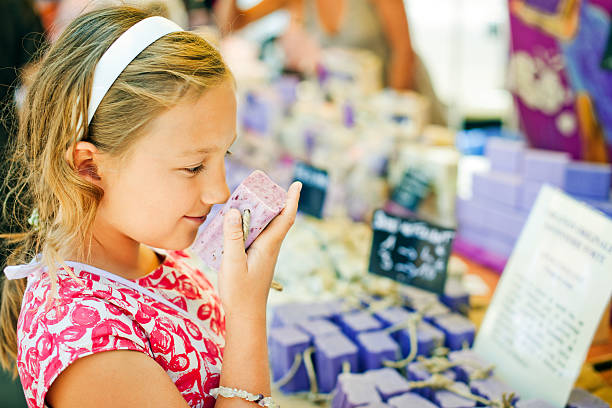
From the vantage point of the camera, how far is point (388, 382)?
1.34 meters

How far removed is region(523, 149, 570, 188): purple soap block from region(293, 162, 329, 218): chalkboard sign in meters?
0.78

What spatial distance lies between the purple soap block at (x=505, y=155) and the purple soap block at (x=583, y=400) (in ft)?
3.66

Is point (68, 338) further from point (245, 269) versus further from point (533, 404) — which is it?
point (533, 404)

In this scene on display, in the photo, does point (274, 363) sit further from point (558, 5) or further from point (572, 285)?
point (558, 5)

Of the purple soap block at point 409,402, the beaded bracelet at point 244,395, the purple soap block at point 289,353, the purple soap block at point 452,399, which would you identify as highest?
the beaded bracelet at point 244,395

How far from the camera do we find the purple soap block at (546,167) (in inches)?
80.7

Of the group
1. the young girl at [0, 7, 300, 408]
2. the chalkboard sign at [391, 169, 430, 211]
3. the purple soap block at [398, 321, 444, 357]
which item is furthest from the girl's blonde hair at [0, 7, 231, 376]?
the chalkboard sign at [391, 169, 430, 211]

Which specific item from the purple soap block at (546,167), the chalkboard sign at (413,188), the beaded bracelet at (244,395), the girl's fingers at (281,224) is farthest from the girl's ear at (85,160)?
the purple soap block at (546,167)

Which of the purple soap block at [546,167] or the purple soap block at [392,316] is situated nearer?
the purple soap block at [392,316]

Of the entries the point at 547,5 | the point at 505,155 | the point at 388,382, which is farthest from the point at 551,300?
the point at 547,5

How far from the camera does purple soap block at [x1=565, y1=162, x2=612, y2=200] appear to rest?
1953 millimetres

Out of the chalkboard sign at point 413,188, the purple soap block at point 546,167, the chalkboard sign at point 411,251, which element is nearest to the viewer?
the chalkboard sign at point 411,251

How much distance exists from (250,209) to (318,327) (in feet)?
2.17

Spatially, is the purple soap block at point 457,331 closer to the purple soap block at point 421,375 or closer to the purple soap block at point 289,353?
the purple soap block at point 421,375
